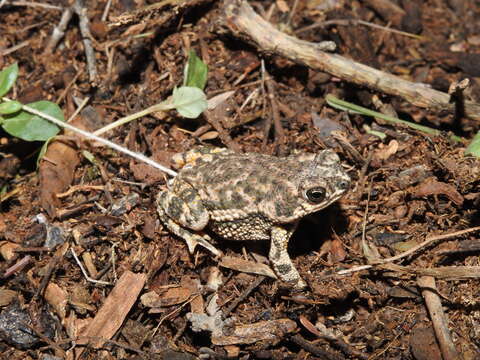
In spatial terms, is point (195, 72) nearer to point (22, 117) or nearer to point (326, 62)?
point (326, 62)

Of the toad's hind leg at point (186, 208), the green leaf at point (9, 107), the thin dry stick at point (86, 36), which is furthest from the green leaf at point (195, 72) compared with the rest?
the green leaf at point (9, 107)

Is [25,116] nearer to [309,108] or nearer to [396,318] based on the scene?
[309,108]

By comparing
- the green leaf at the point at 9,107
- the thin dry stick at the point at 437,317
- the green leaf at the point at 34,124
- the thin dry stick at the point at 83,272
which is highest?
the green leaf at the point at 9,107

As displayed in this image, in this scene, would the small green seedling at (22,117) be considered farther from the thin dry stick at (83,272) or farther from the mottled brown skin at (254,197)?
the mottled brown skin at (254,197)

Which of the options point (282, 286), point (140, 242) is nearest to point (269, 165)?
point (282, 286)

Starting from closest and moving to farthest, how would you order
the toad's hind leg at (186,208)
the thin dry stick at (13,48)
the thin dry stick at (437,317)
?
the thin dry stick at (437,317) < the toad's hind leg at (186,208) < the thin dry stick at (13,48)

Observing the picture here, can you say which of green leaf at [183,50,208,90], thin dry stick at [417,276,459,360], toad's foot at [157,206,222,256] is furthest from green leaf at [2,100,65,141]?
thin dry stick at [417,276,459,360]
